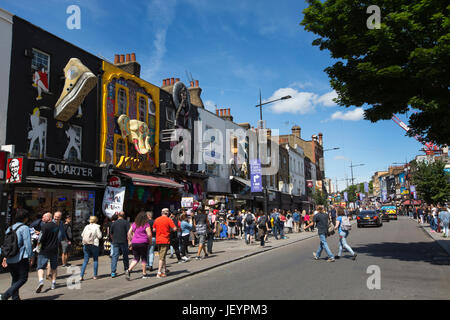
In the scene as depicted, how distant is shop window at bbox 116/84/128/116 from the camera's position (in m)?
18.2

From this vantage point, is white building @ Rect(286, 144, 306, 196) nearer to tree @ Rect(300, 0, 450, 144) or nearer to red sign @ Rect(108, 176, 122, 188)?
red sign @ Rect(108, 176, 122, 188)

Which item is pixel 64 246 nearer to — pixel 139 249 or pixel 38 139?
pixel 139 249

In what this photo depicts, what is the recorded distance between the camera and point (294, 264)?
448 inches

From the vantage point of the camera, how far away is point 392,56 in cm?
1078

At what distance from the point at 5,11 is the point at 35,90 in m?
2.88

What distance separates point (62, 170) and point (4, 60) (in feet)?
14.6

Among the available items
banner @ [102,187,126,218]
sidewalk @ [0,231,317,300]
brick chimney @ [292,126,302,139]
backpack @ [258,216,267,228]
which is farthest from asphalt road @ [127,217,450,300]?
brick chimney @ [292,126,302,139]

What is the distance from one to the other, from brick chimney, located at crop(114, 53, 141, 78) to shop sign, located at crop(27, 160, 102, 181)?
7.38 meters

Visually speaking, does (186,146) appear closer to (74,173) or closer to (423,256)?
(74,173)

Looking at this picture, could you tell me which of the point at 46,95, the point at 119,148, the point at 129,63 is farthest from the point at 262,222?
the point at 129,63

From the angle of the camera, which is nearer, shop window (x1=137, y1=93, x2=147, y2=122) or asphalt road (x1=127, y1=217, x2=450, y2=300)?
asphalt road (x1=127, y1=217, x2=450, y2=300)

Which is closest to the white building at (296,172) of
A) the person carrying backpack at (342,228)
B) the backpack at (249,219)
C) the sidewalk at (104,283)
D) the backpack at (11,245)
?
the backpack at (249,219)

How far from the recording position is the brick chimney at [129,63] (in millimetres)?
21034

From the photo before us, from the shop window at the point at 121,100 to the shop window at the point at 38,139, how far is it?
438 centimetres
